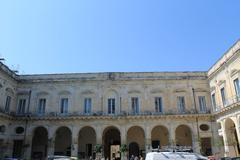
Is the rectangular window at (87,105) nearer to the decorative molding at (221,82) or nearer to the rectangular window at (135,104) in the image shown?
the rectangular window at (135,104)

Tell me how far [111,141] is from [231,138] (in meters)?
13.6

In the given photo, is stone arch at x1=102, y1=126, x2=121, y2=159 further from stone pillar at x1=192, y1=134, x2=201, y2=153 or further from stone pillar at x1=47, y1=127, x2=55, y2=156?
stone pillar at x1=192, y1=134, x2=201, y2=153

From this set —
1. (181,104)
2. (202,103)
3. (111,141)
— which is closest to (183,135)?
(181,104)

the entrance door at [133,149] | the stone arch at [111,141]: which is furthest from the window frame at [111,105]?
the entrance door at [133,149]

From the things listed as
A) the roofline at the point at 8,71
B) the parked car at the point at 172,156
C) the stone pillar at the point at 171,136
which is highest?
the roofline at the point at 8,71

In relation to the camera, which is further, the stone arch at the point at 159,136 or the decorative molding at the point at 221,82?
the stone arch at the point at 159,136

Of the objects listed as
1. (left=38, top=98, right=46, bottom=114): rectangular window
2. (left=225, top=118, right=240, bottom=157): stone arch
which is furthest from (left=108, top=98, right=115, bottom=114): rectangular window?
(left=225, top=118, right=240, bottom=157): stone arch

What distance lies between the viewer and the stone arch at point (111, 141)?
30.1 meters

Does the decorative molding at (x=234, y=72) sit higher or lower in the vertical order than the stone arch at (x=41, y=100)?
higher

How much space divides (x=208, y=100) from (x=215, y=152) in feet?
19.0

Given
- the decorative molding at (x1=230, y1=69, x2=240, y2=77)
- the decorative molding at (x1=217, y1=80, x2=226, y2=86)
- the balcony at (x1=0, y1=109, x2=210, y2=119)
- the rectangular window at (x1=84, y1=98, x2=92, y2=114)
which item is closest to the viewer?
the decorative molding at (x1=230, y1=69, x2=240, y2=77)

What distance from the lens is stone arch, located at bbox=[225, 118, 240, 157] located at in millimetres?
24237

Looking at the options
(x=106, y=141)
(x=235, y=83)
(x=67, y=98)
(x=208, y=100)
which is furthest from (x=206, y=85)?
(x=67, y=98)

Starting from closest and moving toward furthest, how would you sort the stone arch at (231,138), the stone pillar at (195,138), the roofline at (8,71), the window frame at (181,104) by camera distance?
the stone arch at (231,138) < the roofline at (8,71) < the stone pillar at (195,138) < the window frame at (181,104)
